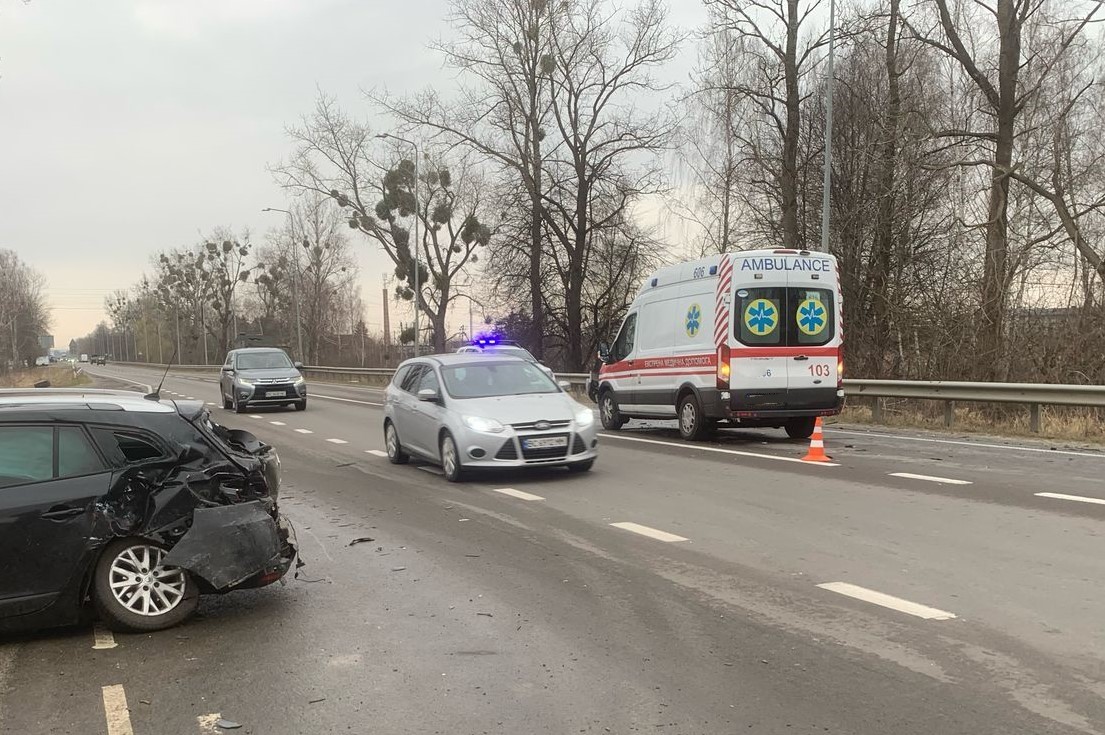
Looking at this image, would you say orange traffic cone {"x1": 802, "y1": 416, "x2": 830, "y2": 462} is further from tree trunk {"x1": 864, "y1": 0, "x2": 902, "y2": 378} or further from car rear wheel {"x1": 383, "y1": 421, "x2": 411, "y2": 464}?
tree trunk {"x1": 864, "y1": 0, "x2": 902, "y2": 378}

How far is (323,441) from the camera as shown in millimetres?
15125

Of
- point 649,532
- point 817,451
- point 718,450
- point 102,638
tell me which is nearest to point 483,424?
point 649,532

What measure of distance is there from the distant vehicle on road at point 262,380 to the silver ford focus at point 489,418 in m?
11.4

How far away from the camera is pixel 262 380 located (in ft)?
72.1

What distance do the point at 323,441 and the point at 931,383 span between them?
10753 millimetres

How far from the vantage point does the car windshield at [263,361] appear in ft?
74.6

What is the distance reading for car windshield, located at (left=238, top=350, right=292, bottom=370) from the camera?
22.7 m

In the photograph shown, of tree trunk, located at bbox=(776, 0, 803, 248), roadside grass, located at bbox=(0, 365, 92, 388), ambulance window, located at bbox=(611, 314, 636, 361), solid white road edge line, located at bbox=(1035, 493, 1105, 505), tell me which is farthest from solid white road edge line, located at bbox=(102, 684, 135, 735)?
roadside grass, located at bbox=(0, 365, 92, 388)

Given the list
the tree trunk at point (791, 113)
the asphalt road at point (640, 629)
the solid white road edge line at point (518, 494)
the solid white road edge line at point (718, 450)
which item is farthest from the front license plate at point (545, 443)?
the tree trunk at point (791, 113)

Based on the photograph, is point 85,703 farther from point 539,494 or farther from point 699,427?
point 699,427

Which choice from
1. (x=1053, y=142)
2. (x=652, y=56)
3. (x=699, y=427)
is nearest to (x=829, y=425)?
(x=699, y=427)

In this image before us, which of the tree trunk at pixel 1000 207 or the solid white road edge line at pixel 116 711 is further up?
the tree trunk at pixel 1000 207

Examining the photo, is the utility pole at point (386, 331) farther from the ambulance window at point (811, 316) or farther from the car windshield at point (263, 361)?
the ambulance window at point (811, 316)

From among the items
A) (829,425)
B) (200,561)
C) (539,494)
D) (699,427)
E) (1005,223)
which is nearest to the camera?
(200,561)
